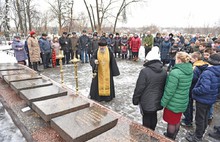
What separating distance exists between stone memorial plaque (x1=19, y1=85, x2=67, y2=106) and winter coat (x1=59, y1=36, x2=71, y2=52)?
727 cm

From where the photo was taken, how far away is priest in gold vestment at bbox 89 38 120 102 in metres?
5.04

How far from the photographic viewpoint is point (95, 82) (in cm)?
514

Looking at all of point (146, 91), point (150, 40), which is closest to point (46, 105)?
point (146, 91)

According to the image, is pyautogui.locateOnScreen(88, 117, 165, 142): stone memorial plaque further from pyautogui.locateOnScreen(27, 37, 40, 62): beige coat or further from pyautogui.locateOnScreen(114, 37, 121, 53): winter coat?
pyautogui.locateOnScreen(114, 37, 121, 53): winter coat

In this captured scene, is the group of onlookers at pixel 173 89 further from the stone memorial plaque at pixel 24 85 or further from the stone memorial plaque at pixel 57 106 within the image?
the stone memorial plaque at pixel 24 85

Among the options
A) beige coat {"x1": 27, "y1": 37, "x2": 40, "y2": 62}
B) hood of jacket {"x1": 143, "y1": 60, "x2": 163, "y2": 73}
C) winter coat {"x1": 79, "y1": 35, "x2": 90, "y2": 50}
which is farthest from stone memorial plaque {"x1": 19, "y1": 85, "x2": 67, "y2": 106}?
winter coat {"x1": 79, "y1": 35, "x2": 90, "y2": 50}

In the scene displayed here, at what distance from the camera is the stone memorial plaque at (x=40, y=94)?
338cm

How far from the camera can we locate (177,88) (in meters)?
2.99

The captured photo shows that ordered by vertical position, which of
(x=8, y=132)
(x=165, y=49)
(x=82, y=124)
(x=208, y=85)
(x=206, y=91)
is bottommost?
(x=8, y=132)

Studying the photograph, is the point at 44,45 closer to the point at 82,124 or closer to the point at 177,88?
the point at 82,124

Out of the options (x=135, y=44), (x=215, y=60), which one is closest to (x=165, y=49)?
(x=135, y=44)

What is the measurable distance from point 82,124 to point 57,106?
752 millimetres

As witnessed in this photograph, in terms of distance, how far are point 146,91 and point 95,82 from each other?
2.35 m

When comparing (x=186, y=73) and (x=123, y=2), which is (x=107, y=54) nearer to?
(x=186, y=73)
